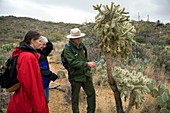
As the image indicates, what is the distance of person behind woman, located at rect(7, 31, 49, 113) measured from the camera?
339cm

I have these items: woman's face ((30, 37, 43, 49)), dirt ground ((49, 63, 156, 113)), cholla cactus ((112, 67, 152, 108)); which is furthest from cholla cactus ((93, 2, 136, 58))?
dirt ground ((49, 63, 156, 113))

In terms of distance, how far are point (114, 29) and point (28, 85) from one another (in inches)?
72.0

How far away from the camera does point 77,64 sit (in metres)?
5.05

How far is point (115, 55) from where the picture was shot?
4.83m

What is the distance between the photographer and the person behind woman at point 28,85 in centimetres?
339

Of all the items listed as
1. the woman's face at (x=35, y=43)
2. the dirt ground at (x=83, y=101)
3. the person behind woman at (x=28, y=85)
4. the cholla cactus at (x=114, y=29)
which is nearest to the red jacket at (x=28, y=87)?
the person behind woman at (x=28, y=85)

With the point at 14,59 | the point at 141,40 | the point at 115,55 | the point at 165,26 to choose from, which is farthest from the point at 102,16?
the point at 165,26

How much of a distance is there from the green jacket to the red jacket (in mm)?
1543

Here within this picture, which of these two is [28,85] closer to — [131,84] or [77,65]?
[77,65]

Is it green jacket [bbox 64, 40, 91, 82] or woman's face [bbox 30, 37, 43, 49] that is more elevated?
woman's face [bbox 30, 37, 43, 49]

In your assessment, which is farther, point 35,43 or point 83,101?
point 83,101

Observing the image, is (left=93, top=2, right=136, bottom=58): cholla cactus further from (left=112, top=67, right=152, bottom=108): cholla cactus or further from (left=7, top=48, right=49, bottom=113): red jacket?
(left=7, top=48, right=49, bottom=113): red jacket

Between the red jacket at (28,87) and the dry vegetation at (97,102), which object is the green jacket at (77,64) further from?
the red jacket at (28,87)

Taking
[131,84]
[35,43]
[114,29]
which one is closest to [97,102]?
[131,84]
